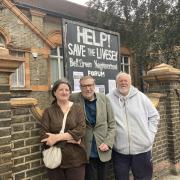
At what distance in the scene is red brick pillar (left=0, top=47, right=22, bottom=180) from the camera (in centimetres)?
334

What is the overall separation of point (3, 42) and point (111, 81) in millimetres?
10580

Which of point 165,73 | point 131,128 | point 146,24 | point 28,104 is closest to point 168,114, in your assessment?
point 165,73

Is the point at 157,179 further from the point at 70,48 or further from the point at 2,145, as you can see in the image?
the point at 2,145

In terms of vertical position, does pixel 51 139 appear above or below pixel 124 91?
below

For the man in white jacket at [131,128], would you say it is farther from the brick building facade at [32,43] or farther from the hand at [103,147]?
the brick building facade at [32,43]

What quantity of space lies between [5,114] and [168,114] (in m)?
4.08

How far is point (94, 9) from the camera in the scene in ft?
69.2

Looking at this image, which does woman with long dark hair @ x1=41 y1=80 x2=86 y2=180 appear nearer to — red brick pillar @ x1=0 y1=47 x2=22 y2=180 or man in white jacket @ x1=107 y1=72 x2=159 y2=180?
red brick pillar @ x1=0 y1=47 x2=22 y2=180

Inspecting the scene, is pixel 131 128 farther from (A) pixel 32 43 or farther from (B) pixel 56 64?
(B) pixel 56 64

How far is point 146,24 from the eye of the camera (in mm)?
19984

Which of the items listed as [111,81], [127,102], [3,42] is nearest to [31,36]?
[3,42]


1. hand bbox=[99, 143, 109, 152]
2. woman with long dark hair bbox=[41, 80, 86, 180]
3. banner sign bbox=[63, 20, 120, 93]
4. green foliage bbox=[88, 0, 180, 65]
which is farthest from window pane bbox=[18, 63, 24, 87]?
woman with long dark hair bbox=[41, 80, 86, 180]

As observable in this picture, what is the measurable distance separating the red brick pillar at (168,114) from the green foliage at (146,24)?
12.8 metres

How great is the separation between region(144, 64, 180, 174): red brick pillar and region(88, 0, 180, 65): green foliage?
12.8m
